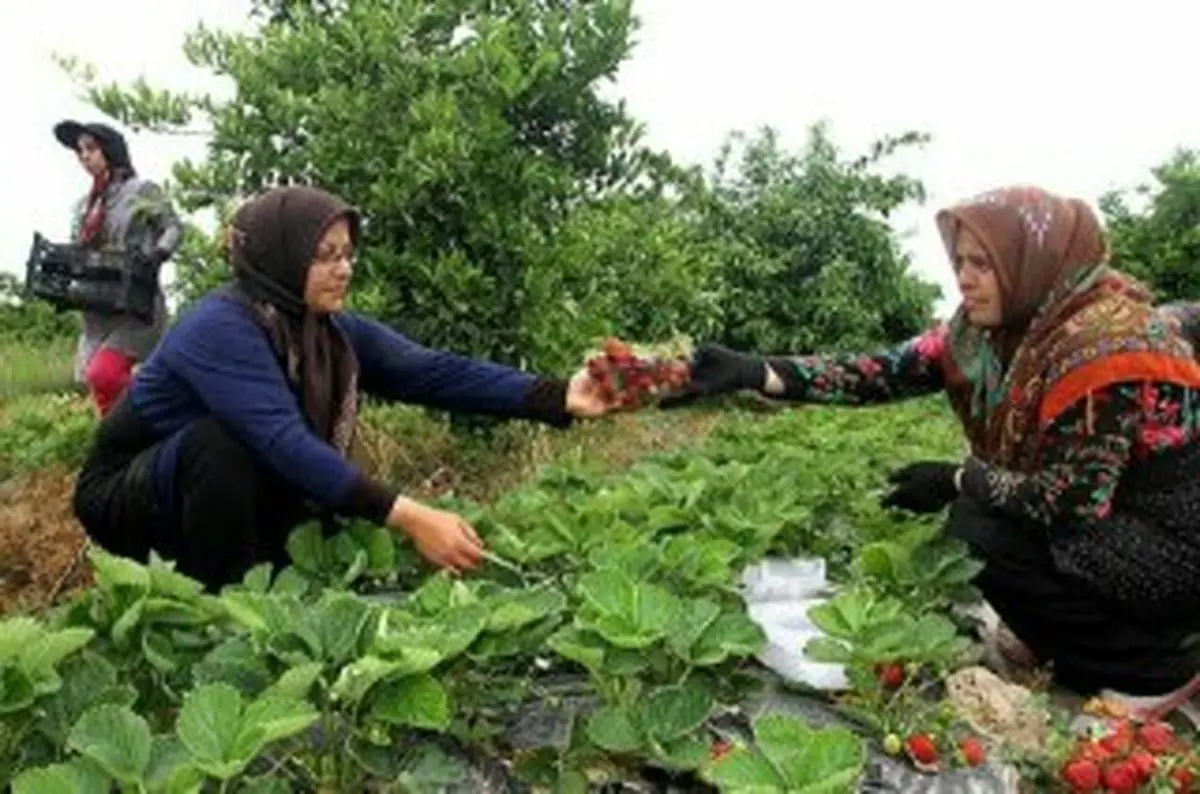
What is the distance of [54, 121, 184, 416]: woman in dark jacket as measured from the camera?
20.5ft

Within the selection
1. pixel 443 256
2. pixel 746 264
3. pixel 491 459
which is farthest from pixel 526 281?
pixel 746 264

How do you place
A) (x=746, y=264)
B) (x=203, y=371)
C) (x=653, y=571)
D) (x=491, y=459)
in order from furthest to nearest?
(x=746, y=264), (x=491, y=459), (x=203, y=371), (x=653, y=571)

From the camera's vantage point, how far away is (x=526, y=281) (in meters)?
5.98

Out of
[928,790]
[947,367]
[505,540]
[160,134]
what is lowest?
[928,790]

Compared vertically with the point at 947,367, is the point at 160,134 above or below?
above

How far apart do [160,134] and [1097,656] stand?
4339mm

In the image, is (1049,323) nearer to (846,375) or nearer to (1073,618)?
(1073,618)

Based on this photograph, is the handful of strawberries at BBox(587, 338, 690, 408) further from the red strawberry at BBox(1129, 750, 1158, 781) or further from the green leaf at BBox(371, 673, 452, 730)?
the green leaf at BBox(371, 673, 452, 730)

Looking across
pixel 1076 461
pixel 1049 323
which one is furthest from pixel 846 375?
pixel 1076 461

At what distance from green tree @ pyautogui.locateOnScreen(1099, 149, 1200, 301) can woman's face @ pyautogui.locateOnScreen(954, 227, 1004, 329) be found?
29.2 ft

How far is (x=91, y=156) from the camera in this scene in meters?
6.43


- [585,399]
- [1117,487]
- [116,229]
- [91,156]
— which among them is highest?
[91,156]

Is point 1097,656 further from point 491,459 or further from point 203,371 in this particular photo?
point 491,459

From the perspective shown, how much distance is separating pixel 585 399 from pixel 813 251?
855cm
